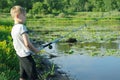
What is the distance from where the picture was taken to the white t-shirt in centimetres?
675

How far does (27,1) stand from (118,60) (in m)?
83.1

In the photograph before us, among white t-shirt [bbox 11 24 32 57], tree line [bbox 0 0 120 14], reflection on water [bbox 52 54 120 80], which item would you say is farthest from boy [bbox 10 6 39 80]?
tree line [bbox 0 0 120 14]

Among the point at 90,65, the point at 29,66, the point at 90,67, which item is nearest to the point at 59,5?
the point at 90,65

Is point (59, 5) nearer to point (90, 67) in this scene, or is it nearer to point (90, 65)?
point (90, 65)

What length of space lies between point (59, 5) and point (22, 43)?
298ft

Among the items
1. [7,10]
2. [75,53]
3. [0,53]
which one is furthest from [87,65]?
[7,10]

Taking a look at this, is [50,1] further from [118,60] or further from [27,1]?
[118,60]

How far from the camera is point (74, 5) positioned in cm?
10794

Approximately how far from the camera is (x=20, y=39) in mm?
6895

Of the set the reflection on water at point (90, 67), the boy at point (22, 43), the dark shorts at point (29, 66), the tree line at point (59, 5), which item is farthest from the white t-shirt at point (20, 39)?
the tree line at point (59, 5)

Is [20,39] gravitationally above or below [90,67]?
above

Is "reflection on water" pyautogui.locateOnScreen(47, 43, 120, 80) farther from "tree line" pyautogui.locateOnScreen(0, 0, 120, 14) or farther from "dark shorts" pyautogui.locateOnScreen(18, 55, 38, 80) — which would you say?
"tree line" pyautogui.locateOnScreen(0, 0, 120, 14)

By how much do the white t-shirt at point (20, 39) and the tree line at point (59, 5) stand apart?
7929cm

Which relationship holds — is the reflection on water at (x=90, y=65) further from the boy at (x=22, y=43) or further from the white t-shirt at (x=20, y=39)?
the white t-shirt at (x=20, y=39)
